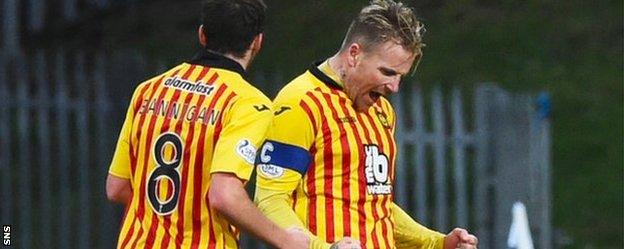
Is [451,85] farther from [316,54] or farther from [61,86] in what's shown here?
[61,86]

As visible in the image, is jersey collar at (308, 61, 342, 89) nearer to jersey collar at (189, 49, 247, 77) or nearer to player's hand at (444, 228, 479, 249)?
jersey collar at (189, 49, 247, 77)

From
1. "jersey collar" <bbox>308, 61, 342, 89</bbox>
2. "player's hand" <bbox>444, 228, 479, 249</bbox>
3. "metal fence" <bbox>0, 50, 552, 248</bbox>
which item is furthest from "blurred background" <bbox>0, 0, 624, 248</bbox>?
"jersey collar" <bbox>308, 61, 342, 89</bbox>

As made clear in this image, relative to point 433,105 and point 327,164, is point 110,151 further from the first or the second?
point 327,164

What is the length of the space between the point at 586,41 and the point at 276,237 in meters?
10.4

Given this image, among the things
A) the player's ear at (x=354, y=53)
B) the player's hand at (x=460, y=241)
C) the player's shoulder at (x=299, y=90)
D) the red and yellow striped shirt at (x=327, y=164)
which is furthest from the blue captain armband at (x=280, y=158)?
the player's hand at (x=460, y=241)

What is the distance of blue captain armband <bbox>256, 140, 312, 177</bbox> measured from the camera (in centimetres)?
595

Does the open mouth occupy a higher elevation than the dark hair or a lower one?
lower

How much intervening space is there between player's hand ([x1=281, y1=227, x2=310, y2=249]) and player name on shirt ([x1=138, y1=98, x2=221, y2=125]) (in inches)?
17.9

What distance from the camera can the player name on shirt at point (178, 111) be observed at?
5.74 metres

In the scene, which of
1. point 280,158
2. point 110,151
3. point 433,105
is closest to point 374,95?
point 280,158

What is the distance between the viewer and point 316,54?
15.9 metres

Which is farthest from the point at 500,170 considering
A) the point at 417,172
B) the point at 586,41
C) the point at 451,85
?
the point at 586,41

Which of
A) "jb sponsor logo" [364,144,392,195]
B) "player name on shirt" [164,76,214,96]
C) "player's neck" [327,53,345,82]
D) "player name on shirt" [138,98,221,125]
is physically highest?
"player's neck" [327,53,345,82]

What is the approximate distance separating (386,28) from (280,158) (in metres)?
0.59
